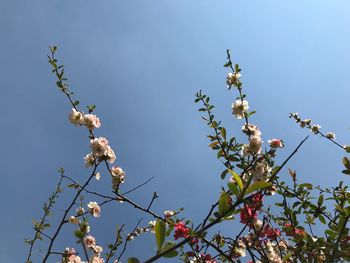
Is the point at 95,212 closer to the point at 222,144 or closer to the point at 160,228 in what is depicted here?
the point at 222,144

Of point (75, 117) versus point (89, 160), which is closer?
point (89, 160)

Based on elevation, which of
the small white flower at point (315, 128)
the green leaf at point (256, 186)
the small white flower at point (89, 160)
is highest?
the small white flower at point (315, 128)

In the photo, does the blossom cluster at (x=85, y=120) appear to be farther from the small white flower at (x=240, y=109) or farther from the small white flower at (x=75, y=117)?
the small white flower at (x=240, y=109)

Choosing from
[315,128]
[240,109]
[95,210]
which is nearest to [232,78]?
[240,109]

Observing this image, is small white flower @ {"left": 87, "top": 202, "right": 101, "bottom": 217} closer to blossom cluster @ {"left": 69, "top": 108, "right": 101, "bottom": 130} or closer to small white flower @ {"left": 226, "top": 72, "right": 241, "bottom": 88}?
blossom cluster @ {"left": 69, "top": 108, "right": 101, "bottom": 130}

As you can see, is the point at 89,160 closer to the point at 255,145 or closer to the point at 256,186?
the point at 255,145

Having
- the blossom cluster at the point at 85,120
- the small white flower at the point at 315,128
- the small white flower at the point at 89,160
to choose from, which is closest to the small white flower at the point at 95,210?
the small white flower at the point at 89,160

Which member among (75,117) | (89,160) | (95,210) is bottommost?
(89,160)

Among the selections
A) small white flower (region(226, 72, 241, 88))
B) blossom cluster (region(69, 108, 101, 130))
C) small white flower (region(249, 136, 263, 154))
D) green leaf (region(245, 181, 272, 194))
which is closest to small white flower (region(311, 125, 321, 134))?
small white flower (region(226, 72, 241, 88))

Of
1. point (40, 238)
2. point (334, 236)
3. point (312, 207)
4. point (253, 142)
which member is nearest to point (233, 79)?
point (253, 142)

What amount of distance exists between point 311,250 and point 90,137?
9.45 ft

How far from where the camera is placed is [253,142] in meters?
3.88

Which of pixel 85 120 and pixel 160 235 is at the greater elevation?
pixel 85 120

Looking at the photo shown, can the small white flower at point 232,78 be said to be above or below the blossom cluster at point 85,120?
above
